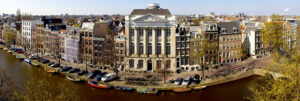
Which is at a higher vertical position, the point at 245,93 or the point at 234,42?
the point at 234,42

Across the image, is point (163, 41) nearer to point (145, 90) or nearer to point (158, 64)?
point (158, 64)

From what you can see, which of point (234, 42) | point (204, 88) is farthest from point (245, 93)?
point (234, 42)

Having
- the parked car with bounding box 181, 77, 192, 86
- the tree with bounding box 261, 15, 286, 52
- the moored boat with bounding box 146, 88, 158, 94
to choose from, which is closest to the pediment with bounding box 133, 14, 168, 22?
the parked car with bounding box 181, 77, 192, 86

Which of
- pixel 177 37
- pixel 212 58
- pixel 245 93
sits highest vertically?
pixel 177 37

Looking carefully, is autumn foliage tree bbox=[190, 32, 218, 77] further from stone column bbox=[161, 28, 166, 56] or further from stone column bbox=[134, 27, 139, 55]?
stone column bbox=[134, 27, 139, 55]

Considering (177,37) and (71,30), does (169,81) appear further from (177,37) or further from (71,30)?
(71,30)

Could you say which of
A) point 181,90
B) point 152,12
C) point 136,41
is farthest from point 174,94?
point 152,12
